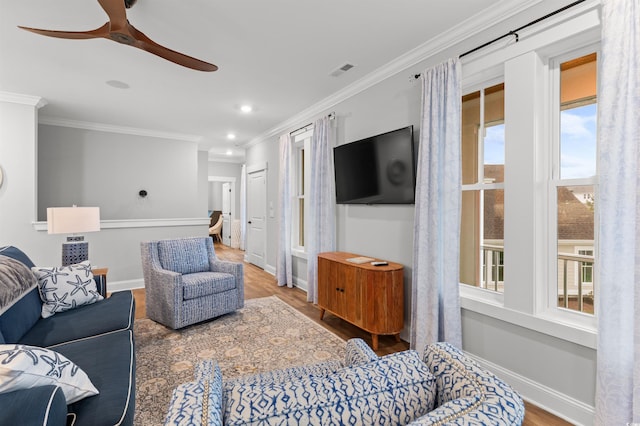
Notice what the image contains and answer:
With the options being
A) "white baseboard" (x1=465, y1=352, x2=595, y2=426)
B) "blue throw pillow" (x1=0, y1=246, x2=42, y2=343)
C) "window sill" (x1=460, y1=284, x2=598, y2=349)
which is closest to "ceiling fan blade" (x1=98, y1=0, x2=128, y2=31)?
"blue throw pillow" (x1=0, y1=246, x2=42, y2=343)

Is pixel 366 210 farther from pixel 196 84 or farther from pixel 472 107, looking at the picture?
pixel 196 84

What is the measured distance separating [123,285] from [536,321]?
529 cm

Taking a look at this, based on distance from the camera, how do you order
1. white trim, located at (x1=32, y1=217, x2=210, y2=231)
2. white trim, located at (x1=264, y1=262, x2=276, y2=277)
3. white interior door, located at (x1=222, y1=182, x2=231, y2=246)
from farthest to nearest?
white interior door, located at (x1=222, y1=182, x2=231, y2=246) < white trim, located at (x1=264, y1=262, x2=276, y2=277) < white trim, located at (x1=32, y1=217, x2=210, y2=231)

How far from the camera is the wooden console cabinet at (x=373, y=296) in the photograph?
2.77 m

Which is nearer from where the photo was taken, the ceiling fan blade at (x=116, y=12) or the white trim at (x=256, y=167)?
the ceiling fan blade at (x=116, y=12)

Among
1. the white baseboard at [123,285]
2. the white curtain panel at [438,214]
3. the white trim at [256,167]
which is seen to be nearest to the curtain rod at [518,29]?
the white curtain panel at [438,214]

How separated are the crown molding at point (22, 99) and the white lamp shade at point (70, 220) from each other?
166cm

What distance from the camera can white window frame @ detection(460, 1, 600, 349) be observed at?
1901 mm

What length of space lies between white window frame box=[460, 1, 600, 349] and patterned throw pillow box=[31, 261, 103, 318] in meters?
3.16

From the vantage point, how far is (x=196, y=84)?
3.52 m

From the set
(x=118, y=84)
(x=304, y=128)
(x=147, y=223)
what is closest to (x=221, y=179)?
(x=147, y=223)

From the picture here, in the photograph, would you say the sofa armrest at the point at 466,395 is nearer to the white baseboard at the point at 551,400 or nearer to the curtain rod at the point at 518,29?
the white baseboard at the point at 551,400

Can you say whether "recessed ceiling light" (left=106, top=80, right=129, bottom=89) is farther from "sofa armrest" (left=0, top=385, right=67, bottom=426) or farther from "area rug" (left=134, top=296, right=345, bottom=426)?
"sofa armrest" (left=0, top=385, right=67, bottom=426)

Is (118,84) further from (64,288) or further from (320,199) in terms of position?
(320,199)
